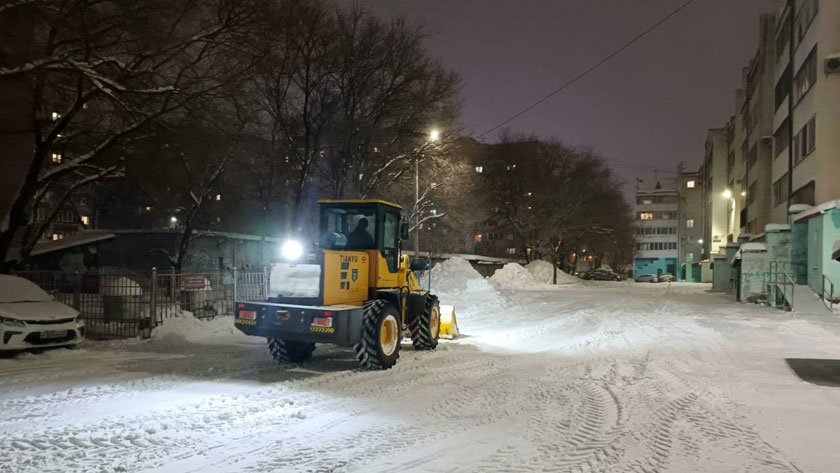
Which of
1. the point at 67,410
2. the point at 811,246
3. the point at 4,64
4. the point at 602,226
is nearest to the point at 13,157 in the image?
the point at 4,64

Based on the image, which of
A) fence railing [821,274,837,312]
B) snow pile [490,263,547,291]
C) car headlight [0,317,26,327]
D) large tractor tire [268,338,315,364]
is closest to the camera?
car headlight [0,317,26,327]

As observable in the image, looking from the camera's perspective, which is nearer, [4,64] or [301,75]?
[4,64]

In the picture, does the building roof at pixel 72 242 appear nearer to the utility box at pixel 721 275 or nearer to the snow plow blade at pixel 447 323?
the snow plow blade at pixel 447 323

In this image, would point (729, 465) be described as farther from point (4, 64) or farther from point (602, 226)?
point (602, 226)

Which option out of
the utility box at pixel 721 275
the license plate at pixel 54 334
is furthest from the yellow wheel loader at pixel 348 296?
the utility box at pixel 721 275

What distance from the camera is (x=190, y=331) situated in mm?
14000

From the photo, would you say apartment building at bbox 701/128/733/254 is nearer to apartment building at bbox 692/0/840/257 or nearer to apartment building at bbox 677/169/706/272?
apartment building at bbox 692/0/840/257

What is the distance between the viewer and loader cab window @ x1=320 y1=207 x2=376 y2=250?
10.9m

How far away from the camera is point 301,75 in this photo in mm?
24203

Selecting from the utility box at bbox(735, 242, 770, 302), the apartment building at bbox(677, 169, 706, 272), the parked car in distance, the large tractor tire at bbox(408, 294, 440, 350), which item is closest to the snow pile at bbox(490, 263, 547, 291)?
the utility box at bbox(735, 242, 770, 302)

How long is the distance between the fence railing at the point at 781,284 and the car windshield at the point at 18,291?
75.2 feet

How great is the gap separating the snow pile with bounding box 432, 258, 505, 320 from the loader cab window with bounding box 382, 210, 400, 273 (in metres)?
8.80

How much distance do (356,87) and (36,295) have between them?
53.4ft

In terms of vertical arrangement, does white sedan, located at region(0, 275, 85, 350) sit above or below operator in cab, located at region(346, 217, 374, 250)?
below
